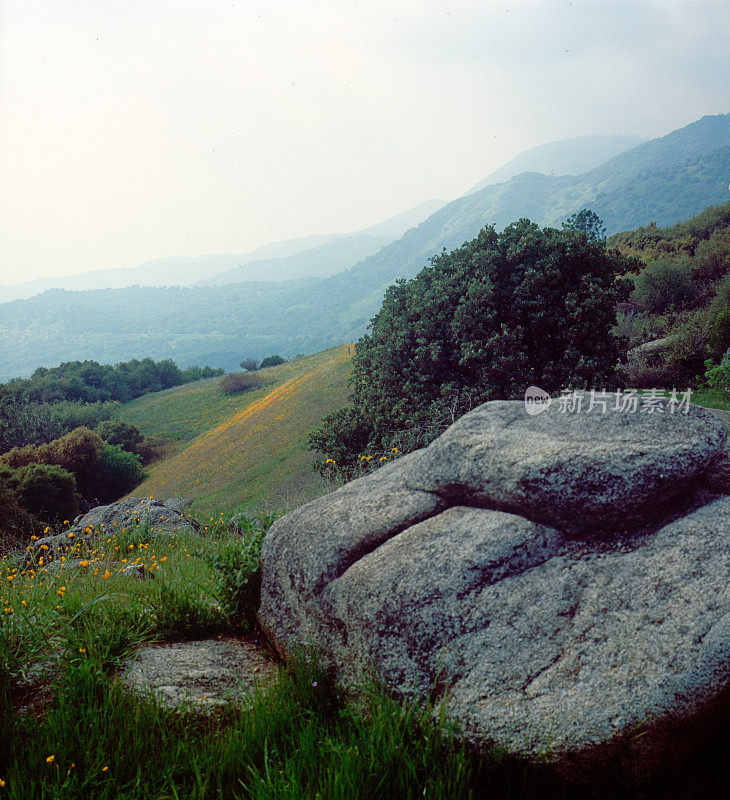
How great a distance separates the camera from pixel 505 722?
2.96m

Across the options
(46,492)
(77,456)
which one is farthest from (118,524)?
(77,456)

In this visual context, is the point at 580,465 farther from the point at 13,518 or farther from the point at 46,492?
the point at 46,492

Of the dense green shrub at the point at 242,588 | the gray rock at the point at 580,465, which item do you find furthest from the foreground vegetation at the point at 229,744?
the gray rock at the point at 580,465

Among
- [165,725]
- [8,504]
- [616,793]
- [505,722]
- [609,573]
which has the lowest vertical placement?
[8,504]

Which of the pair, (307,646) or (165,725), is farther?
(307,646)

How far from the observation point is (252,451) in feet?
101

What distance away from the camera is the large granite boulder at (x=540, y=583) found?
286 cm

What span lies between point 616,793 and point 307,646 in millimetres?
2194

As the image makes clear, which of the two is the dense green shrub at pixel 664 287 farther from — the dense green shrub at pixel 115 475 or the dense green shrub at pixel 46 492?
the dense green shrub at pixel 115 475

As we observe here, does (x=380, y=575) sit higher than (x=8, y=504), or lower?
higher

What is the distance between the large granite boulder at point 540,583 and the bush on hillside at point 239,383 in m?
54.5

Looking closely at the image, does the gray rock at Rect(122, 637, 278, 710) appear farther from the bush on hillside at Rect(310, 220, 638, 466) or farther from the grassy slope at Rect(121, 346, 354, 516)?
the grassy slope at Rect(121, 346, 354, 516)

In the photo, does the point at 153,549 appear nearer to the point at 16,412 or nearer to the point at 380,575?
the point at 380,575

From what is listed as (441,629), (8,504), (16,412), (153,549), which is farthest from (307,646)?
(16,412)
